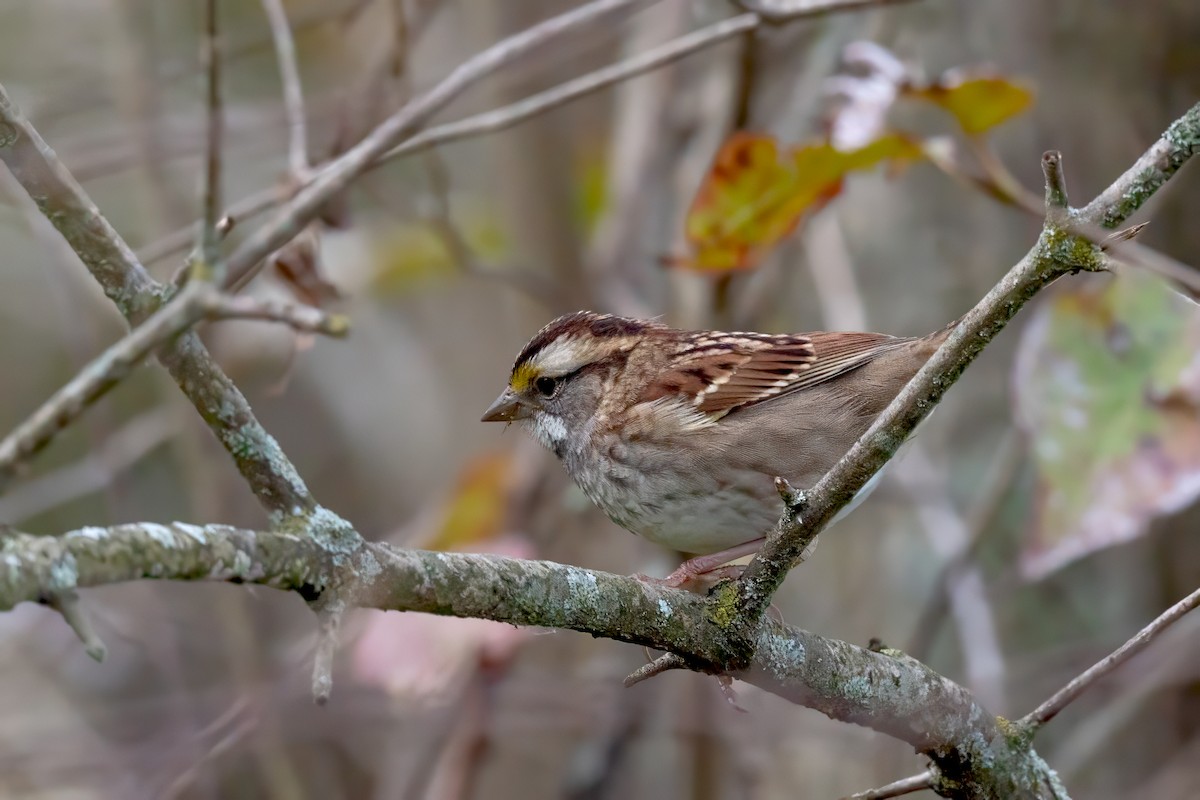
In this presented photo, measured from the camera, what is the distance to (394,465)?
6.52 meters

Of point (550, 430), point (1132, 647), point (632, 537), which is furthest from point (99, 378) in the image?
point (632, 537)

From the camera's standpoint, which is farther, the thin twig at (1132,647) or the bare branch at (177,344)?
the thin twig at (1132,647)

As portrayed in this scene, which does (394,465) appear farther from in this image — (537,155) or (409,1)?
(409,1)

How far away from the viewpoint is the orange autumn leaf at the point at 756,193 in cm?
312

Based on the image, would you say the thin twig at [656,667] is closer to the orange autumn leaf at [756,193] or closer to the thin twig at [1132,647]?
the thin twig at [1132,647]

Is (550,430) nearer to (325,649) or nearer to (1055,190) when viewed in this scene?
(1055,190)

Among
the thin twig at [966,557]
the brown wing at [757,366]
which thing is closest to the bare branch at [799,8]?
the brown wing at [757,366]

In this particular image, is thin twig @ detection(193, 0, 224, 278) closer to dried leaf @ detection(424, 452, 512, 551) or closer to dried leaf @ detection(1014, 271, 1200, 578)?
dried leaf @ detection(1014, 271, 1200, 578)

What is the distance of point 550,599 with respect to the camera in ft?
6.14

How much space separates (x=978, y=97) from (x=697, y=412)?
1036mm

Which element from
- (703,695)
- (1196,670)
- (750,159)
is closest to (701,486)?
(750,159)

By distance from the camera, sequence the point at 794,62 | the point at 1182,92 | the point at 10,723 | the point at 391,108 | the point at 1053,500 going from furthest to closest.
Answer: the point at 10,723 → the point at 794,62 → the point at 1182,92 → the point at 391,108 → the point at 1053,500

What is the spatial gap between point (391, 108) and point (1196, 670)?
3119mm

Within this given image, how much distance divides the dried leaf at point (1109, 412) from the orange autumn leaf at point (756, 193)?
0.59m
